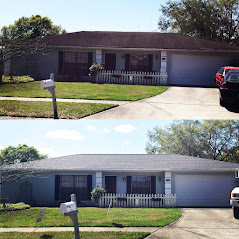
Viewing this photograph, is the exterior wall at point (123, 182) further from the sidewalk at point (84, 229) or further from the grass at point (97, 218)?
the sidewalk at point (84, 229)

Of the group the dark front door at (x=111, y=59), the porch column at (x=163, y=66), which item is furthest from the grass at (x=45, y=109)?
the dark front door at (x=111, y=59)

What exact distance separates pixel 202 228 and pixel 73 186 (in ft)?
33.0

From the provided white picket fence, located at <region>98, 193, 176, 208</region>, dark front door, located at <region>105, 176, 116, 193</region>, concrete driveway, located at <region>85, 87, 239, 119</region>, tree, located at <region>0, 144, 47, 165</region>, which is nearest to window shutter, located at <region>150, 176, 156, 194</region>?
white picket fence, located at <region>98, 193, 176, 208</region>

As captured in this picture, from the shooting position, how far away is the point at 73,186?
2362cm

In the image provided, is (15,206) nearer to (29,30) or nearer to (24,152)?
(24,152)

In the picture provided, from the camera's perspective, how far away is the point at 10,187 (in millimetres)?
23250

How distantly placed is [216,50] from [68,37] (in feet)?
37.3

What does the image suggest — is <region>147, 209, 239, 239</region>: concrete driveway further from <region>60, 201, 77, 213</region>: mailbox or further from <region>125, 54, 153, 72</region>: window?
<region>125, 54, 153, 72</region>: window

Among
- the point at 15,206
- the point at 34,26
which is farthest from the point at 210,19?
the point at 15,206

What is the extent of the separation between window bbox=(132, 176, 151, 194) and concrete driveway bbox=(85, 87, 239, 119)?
512 centimetres

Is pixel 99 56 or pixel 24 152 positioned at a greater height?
pixel 99 56

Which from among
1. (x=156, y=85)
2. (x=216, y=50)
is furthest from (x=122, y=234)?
(x=216, y=50)

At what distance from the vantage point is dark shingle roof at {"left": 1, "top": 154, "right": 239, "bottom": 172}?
23031mm

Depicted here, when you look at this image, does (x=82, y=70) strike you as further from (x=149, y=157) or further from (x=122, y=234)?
(x=122, y=234)
